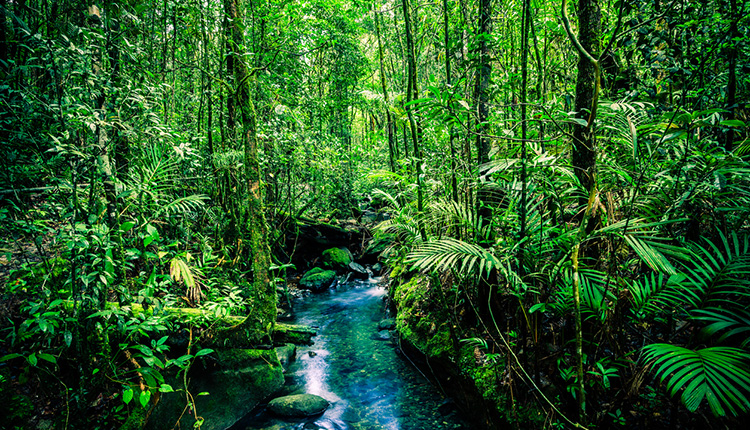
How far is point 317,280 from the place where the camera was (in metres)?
9.59

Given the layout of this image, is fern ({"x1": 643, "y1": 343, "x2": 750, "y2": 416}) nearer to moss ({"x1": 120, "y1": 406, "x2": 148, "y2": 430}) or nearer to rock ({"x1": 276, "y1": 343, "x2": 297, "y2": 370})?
moss ({"x1": 120, "y1": 406, "x2": 148, "y2": 430})

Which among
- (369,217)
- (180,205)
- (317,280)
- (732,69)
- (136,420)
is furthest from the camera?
(369,217)

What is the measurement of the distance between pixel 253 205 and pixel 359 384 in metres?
3.01

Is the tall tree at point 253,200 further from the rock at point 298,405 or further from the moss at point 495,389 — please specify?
the moss at point 495,389

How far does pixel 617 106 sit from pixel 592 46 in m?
0.75

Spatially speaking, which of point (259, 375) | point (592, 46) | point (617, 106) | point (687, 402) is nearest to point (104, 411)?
point (259, 375)

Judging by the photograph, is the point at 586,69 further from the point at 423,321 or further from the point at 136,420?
the point at 136,420

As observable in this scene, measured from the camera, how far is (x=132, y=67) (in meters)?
3.46

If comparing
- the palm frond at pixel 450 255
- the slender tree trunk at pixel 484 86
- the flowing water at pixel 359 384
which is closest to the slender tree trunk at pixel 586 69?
the palm frond at pixel 450 255

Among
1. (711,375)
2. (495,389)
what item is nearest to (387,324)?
(495,389)

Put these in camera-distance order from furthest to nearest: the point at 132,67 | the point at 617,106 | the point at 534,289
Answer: the point at 132,67 < the point at 534,289 < the point at 617,106

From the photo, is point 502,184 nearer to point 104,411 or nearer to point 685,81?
point 685,81

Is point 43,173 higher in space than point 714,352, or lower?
higher

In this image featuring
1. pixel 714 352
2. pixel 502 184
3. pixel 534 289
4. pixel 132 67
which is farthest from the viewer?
pixel 132 67
